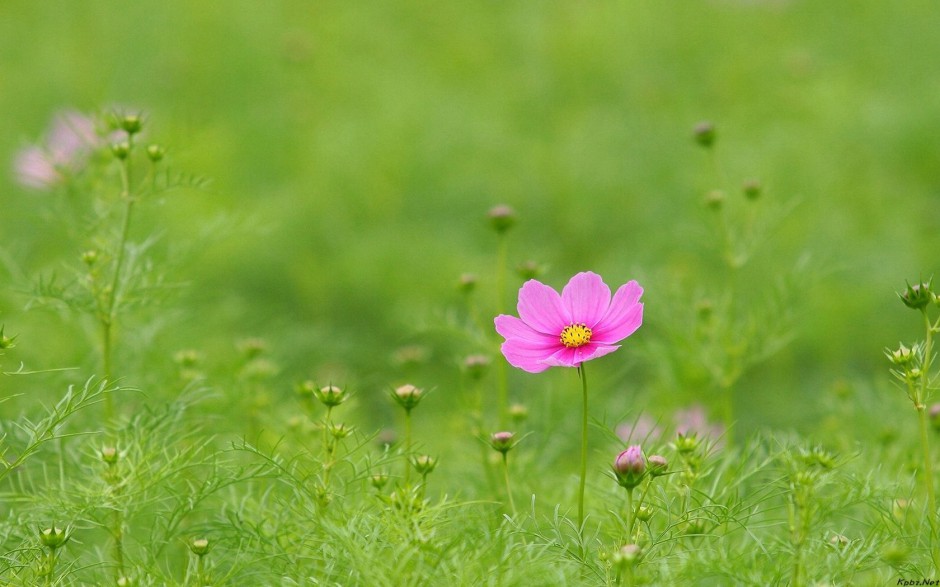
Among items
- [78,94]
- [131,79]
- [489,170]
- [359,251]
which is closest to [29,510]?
[359,251]

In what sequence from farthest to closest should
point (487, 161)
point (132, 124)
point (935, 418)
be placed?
point (487, 161) → point (935, 418) → point (132, 124)

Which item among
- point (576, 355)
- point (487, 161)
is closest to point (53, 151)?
point (487, 161)

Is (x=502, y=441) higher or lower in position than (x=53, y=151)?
lower

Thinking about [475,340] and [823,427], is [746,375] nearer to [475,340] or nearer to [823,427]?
[823,427]

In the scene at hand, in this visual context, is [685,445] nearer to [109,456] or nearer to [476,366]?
[476,366]

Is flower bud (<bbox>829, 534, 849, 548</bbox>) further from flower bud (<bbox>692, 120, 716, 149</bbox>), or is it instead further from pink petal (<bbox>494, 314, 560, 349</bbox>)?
flower bud (<bbox>692, 120, 716, 149</bbox>)

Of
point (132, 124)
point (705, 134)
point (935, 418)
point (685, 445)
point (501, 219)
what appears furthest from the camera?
point (705, 134)

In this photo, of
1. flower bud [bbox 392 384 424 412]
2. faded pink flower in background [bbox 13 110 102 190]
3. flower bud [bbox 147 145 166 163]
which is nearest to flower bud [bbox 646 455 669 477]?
flower bud [bbox 392 384 424 412]
